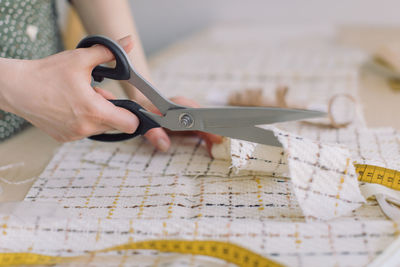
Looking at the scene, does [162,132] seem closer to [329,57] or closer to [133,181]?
[133,181]

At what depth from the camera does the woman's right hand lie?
58cm

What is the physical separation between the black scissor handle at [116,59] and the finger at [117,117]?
0.16 feet

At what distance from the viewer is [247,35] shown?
58.3 inches

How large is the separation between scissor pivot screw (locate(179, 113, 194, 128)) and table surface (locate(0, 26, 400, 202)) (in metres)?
0.27

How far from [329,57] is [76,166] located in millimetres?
830

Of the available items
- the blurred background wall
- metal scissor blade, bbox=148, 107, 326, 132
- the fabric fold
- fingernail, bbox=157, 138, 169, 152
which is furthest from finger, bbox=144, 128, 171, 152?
the blurred background wall

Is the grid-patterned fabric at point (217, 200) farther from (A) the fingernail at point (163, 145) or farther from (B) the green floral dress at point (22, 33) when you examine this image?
(B) the green floral dress at point (22, 33)

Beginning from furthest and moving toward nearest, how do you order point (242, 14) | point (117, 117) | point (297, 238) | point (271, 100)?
point (242, 14) → point (271, 100) → point (117, 117) → point (297, 238)

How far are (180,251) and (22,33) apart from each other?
1.86 ft

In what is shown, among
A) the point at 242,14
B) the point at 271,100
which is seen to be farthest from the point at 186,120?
the point at 242,14

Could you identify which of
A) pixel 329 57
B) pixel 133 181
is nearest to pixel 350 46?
pixel 329 57

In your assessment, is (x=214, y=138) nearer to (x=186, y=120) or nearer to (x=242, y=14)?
(x=186, y=120)

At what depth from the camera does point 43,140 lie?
853mm

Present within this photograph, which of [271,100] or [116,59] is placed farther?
[271,100]
